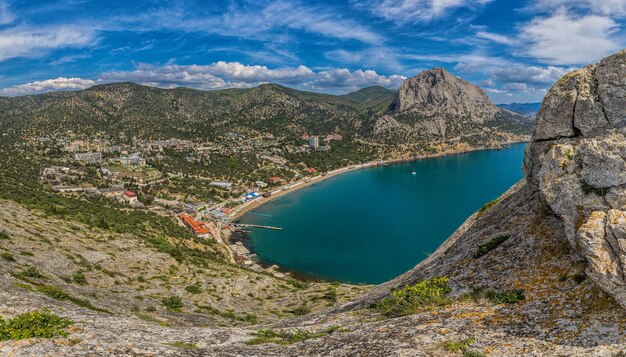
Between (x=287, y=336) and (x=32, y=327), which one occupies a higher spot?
(x=32, y=327)

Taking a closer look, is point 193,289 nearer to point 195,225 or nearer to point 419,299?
point 419,299

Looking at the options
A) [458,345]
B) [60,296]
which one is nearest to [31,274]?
[60,296]

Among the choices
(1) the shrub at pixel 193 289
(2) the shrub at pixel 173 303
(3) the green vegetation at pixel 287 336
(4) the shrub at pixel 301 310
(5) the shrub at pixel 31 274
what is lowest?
(4) the shrub at pixel 301 310

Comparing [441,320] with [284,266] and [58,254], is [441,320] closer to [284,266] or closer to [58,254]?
[58,254]

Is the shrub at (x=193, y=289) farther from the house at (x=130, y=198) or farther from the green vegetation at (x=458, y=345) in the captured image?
the house at (x=130, y=198)

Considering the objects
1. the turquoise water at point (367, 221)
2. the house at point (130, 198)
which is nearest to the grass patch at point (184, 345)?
the turquoise water at point (367, 221)

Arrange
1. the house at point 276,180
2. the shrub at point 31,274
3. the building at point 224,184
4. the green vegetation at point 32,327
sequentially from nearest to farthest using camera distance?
the green vegetation at point 32,327, the shrub at point 31,274, the building at point 224,184, the house at point 276,180

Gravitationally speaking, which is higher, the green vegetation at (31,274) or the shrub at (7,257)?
the shrub at (7,257)

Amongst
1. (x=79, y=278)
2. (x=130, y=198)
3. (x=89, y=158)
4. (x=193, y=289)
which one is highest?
(x=89, y=158)
